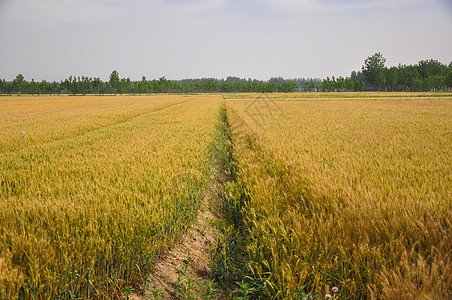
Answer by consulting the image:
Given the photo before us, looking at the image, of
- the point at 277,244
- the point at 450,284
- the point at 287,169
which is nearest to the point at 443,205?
the point at 450,284

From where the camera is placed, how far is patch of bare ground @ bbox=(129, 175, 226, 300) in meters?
2.48

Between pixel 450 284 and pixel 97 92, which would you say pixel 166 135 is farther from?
pixel 97 92

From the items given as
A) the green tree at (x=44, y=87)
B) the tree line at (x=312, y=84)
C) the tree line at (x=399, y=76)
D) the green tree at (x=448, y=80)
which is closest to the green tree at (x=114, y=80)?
the tree line at (x=312, y=84)

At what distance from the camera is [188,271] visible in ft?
9.69

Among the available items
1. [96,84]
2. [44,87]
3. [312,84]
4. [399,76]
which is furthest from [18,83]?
[399,76]

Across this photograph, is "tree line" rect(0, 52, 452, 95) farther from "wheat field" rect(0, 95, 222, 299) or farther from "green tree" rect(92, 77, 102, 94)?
"wheat field" rect(0, 95, 222, 299)

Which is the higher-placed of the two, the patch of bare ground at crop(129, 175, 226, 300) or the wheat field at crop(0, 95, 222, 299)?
the wheat field at crop(0, 95, 222, 299)

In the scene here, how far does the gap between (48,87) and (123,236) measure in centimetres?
15976

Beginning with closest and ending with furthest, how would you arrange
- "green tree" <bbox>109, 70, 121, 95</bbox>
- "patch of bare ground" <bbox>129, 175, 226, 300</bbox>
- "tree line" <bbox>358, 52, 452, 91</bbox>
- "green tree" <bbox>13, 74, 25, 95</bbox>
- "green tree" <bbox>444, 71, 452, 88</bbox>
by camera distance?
1. "patch of bare ground" <bbox>129, 175, 226, 300</bbox>
2. "green tree" <bbox>444, 71, 452, 88</bbox>
3. "tree line" <bbox>358, 52, 452, 91</bbox>
4. "green tree" <bbox>13, 74, 25, 95</bbox>
5. "green tree" <bbox>109, 70, 121, 95</bbox>

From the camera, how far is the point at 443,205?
2.53 m

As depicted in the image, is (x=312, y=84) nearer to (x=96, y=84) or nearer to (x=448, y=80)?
(x=448, y=80)

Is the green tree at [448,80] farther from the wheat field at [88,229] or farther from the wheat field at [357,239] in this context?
the wheat field at [88,229]

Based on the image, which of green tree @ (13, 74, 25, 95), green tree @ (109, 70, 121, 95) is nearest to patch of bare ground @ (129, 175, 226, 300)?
green tree @ (109, 70, 121, 95)

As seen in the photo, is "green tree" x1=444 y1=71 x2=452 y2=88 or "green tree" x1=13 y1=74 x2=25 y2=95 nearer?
"green tree" x1=444 y1=71 x2=452 y2=88
